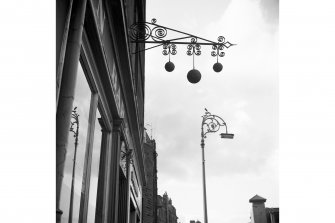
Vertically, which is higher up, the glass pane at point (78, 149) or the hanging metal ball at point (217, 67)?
the hanging metal ball at point (217, 67)

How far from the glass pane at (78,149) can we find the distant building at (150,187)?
14.7 metres

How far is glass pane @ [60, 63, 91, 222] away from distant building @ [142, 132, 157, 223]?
14.7 m

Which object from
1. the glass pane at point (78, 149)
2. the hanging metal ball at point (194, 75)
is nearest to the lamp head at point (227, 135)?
the hanging metal ball at point (194, 75)

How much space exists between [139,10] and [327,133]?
457 inches

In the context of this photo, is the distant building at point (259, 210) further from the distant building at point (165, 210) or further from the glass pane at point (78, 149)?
the glass pane at point (78, 149)

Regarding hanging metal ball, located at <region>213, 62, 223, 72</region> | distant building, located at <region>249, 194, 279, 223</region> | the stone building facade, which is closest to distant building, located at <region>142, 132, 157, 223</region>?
distant building, located at <region>249, 194, 279, 223</region>

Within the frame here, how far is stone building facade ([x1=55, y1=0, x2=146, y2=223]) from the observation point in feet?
8.84

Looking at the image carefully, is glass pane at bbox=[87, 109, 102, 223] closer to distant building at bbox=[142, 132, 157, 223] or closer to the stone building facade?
the stone building facade

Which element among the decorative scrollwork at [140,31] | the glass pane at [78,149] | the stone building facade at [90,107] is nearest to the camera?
the stone building facade at [90,107]

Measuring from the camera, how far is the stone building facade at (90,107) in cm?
269

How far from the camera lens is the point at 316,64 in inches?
63.6

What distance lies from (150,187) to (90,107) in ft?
53.6
